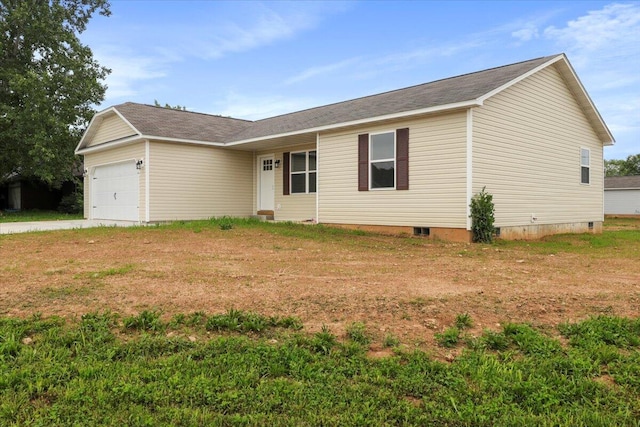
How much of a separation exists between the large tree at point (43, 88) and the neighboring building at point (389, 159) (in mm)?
3627

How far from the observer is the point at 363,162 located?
467 inches

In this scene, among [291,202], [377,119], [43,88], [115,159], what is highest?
[43,88]

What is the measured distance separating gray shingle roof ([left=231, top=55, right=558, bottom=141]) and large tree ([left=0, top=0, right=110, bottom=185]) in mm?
10417

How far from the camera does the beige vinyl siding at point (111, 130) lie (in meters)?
15.4

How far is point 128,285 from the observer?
16.6ft

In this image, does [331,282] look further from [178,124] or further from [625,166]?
[625,166]

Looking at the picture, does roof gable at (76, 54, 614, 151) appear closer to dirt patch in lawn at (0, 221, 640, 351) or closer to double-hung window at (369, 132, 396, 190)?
double-hung window at (369, 132, 396, 190)

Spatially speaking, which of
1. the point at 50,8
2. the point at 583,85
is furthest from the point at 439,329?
the point at 50,8

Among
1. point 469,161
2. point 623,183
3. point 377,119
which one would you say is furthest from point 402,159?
point 623,183

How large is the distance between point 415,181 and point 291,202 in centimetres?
535

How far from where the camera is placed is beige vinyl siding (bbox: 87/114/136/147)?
1537 centimetres

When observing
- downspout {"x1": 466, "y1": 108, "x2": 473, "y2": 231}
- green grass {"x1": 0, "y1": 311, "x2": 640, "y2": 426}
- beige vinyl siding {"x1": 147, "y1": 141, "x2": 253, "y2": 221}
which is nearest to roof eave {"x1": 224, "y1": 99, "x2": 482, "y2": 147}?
downspout {"x1": 466, "y1": 108, "x2": 473, "y2": 231}

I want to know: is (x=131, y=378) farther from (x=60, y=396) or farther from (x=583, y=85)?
(x=583, y=85)

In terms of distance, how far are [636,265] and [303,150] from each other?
9.82m
